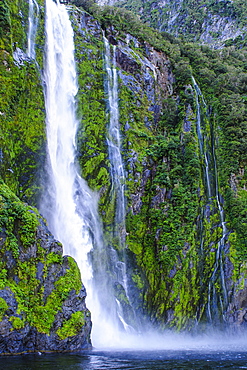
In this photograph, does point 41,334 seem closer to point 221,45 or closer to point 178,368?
point 178,368

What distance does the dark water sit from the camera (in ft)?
32.8

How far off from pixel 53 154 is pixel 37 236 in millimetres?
6944

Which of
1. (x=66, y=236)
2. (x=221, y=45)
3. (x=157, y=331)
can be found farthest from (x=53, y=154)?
(x=221, y=45)

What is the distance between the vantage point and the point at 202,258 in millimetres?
21141

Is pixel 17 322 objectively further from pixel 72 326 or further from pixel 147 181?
pixel 147 181

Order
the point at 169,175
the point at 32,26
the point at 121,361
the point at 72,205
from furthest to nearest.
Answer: the point at 169,175, the point at 32,26, the point at 72,205, the point at 121,361

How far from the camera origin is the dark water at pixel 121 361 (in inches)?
393

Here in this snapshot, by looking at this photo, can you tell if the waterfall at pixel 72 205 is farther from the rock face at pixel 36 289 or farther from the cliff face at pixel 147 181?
the rock face at pixel 36 289

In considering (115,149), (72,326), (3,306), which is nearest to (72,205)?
(115,149)

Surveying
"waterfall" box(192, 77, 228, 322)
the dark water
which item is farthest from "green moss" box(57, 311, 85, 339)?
"waterfall" box(192, 77, 228, 322)

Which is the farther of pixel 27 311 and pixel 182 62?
pixel 182 62

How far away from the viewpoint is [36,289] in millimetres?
13758

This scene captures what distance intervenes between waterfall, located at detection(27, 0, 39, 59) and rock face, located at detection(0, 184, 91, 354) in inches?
444

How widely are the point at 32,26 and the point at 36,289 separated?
1760 cm
